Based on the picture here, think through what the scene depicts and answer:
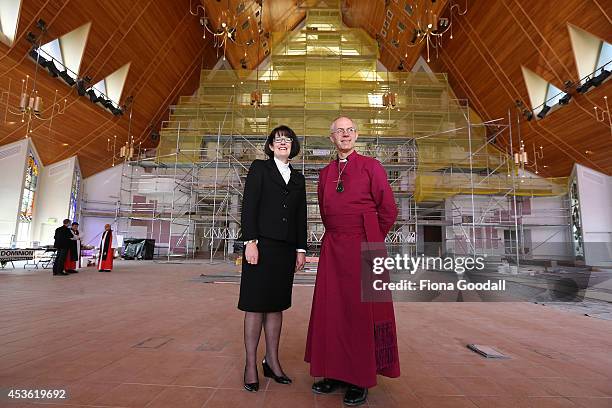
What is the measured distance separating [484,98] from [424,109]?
315 centimetres

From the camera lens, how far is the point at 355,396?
5.08 feet

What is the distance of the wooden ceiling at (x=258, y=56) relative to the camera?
31.7 ft

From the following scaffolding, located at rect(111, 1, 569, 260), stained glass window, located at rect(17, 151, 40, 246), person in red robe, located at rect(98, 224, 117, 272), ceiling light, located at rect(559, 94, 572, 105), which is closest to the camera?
person in red robe, located at rect(98, 224, 117, 272)

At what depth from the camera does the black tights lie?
1.68 meters

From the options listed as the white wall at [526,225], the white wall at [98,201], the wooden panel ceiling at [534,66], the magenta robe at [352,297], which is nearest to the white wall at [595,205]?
the wooden panel ceiling at [534,66]

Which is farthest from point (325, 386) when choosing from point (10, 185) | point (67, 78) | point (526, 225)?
point (526, 225)

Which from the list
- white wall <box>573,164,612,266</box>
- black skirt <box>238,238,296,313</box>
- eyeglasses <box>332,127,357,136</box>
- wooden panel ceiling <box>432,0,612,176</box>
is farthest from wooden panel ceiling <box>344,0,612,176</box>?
black skirt <box>238,238,296,313</box>

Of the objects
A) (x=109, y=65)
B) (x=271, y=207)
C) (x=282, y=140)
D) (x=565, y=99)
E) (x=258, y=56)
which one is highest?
(x=258, y=56)

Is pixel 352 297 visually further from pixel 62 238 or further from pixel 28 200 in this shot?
pixel 28 200

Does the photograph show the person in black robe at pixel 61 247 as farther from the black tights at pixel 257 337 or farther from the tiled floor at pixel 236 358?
the black tights at pixel 257 337

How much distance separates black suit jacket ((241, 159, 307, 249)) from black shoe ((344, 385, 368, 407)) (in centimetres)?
76

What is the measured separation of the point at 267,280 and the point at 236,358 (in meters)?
0.77

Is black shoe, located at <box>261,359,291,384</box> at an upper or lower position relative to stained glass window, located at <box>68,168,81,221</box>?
lower

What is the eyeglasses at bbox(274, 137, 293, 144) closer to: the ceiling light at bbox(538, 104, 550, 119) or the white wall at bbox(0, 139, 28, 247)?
the ceiling light at bbox(538, 104, 550, 119)
